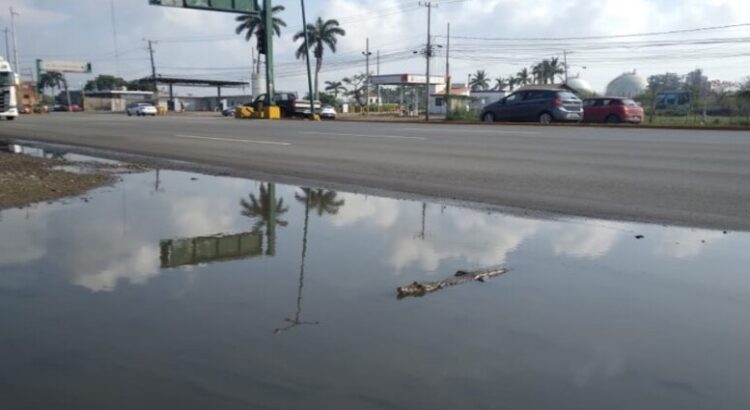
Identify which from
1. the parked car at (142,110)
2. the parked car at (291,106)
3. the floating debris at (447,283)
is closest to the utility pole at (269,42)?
the parked car at (291,106)

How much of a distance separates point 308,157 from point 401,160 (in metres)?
2.06

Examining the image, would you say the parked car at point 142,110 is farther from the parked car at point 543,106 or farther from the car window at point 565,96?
the car window at point 565,96

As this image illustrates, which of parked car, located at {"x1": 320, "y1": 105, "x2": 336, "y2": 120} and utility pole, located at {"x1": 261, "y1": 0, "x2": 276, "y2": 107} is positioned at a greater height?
utility pole, located at {"x1": 261, "y1": 0, "x2": 276, "y2": 107}

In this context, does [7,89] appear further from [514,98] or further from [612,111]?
[612,111]

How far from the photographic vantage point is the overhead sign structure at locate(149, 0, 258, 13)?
34.2m

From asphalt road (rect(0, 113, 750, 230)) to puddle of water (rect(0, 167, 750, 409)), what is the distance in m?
1.27

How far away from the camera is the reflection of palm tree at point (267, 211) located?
6.52m

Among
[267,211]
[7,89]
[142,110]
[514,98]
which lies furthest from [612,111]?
[142,110]

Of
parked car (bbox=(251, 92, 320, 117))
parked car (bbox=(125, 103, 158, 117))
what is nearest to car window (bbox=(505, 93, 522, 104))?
parked car (bbox=(251, 92, 320, 117))

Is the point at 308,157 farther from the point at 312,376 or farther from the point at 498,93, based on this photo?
the point at 498,93

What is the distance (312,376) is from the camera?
10.5 ft

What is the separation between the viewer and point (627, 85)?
9675cm

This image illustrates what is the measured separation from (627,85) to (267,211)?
97.8 metres

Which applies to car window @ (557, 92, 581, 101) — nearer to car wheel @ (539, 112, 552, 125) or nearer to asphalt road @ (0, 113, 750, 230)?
car wheel @ (539, 112, 552, 125)
